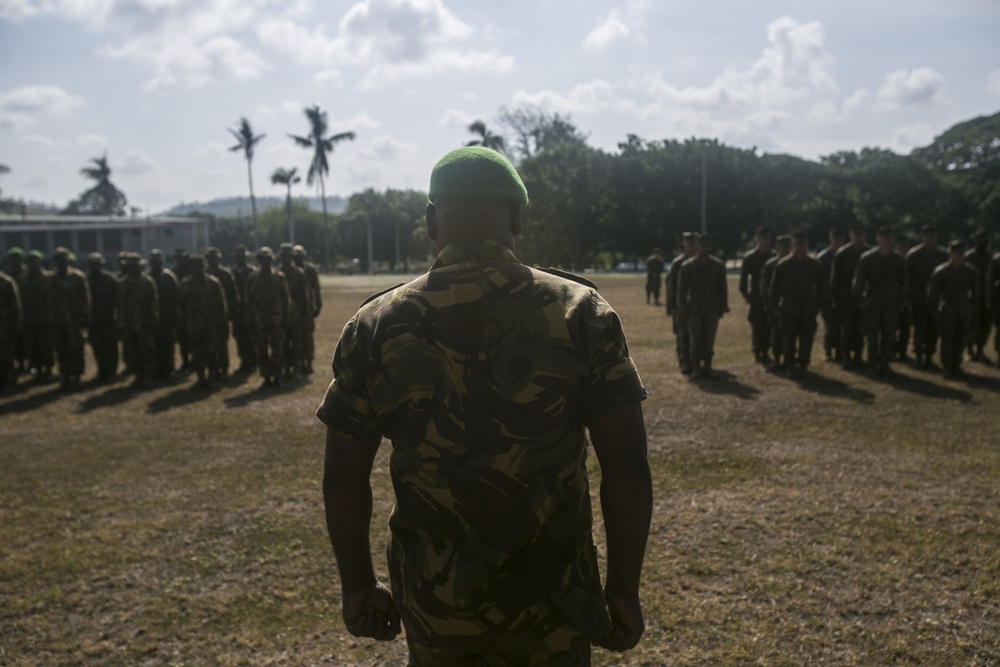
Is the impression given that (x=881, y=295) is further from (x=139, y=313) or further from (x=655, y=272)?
(x=655, y=272)

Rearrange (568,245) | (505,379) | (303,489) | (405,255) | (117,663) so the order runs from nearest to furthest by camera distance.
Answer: (505,379)
(117,663)
(303,489)
(568,245)
(405,255)

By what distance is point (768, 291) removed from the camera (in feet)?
37.8

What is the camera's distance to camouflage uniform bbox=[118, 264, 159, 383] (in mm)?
12043

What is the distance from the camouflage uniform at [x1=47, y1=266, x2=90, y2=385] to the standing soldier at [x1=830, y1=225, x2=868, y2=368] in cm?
1183

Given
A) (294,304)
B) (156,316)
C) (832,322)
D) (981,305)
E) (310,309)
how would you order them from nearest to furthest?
(294,304)
(156,316)
(981,305)
(832,322)
(310,309)

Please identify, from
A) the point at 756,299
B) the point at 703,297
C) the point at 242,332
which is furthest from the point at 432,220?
the point at 242,332

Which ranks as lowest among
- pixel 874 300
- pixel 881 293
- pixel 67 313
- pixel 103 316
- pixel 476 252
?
pixel 103 316

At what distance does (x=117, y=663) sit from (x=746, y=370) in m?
9.91

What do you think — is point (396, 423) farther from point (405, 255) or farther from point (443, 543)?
point (405, 255)

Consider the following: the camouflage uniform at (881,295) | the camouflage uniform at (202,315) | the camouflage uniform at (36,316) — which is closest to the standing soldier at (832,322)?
the camouflage uniform at (881,295)

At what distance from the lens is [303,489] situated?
21.5 ft

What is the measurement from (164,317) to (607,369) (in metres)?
12.3

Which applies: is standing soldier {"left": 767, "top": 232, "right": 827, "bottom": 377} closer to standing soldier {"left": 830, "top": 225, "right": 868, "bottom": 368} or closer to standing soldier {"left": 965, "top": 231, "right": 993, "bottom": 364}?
standing soldier {"left": 830, "top": 225, "right": 868, "bottom": 368}

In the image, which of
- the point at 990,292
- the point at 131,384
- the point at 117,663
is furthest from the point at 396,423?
the point at 990,292
